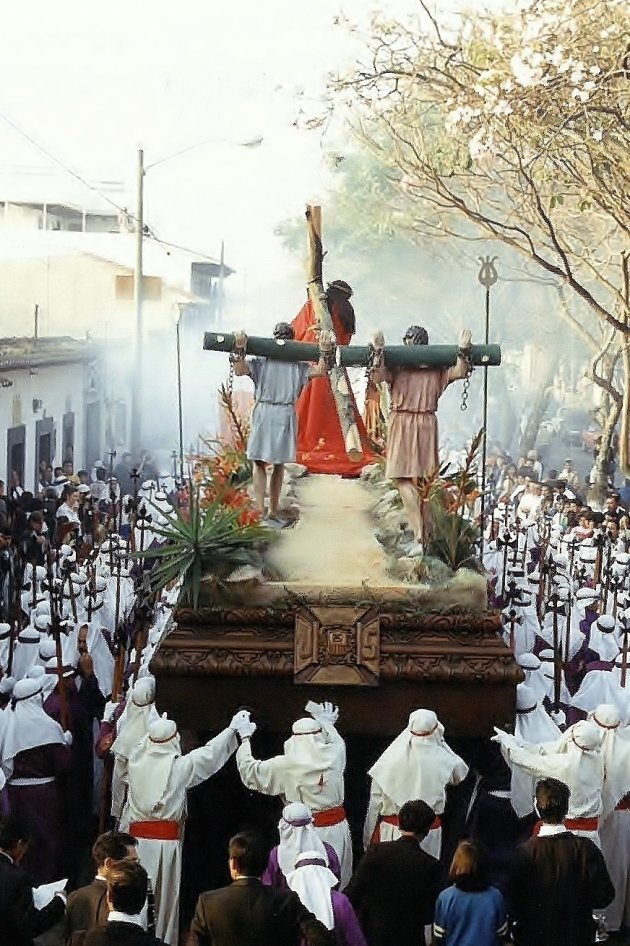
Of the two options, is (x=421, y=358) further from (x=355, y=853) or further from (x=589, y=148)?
(x=589, y=148)

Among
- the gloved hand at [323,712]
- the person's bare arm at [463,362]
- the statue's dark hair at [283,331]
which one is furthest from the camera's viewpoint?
the statue's dark hair at [283,331]

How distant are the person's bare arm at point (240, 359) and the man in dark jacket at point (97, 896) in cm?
440

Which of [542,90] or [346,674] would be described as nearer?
[346,674]

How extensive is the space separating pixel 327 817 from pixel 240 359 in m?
3.36

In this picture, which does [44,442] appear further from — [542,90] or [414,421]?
[414,421]

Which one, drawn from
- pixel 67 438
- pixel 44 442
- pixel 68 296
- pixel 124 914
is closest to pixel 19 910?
pixel 124 914

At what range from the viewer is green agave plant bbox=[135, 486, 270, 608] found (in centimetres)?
895

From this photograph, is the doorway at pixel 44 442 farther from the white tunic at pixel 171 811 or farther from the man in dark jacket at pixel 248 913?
the man in dark jacket at pixel 248 913

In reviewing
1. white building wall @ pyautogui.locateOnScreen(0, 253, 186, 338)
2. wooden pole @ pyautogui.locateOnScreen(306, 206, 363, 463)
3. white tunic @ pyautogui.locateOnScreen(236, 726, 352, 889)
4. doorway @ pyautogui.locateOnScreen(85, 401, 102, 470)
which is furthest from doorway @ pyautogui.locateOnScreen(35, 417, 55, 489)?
white tunic @ pyautogui.locateOnScreen(236, 726, 352, 889)

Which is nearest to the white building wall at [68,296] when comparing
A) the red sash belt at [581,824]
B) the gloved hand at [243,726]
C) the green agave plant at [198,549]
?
the green agave plant at [198,549]

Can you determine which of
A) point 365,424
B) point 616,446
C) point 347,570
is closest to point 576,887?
point 347,570

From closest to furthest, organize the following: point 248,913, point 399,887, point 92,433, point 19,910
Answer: point 248,913
point 19,910
point 399,887
point 92,433

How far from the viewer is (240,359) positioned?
9.50 metres

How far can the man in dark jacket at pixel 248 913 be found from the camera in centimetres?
532
